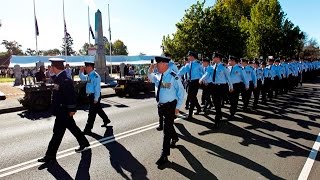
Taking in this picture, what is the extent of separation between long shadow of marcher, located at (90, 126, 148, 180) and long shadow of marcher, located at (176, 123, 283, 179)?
5.22ft

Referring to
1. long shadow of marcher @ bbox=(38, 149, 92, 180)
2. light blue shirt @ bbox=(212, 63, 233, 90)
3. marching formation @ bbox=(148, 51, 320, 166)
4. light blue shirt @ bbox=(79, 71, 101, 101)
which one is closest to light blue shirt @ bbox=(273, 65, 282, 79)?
marching formation @ bbox=(148, 51, 320, 166)

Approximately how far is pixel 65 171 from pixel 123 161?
1.06 m

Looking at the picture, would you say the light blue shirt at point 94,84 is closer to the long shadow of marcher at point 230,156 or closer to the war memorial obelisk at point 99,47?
the long shadow of marcher at point 230,156

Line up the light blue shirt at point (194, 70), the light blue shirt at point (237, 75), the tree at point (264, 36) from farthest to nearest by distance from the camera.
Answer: the tree at point (264, 36) < the light blue shirt at point (237, 75) < the light blue shirt at point (194, 70)

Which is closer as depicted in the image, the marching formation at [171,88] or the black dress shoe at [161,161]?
the black dress shoe at [161,161]

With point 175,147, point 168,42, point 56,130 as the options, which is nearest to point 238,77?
point 175,147

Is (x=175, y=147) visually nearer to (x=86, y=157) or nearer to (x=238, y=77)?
(x=86, y=157)

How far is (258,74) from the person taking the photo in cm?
1530

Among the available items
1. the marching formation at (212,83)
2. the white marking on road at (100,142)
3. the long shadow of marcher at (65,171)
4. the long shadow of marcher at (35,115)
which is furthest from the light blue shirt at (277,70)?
the long shadow of marcher at (65,171)

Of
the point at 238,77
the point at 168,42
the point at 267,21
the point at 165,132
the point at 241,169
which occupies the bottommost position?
the point at 241,169

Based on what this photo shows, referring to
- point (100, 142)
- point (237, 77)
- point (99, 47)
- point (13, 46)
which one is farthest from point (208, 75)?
point (13, 46)

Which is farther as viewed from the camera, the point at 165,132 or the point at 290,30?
the point at 290,30

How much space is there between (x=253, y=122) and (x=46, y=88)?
8505 mm

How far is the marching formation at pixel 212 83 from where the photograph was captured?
6645 millimetres
